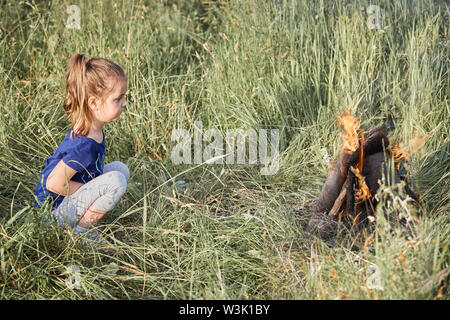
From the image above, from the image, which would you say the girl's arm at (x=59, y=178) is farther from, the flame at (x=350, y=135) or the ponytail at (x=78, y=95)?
the flame at (x=350, y=135)

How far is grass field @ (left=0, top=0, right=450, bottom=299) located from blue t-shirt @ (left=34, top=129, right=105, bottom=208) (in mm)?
140

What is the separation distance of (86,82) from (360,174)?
1339mm

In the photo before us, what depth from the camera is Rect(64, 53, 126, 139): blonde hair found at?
7.80ft

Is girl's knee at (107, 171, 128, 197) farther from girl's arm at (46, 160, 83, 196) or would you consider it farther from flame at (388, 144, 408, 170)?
flame at (388, 144, 408, 170)

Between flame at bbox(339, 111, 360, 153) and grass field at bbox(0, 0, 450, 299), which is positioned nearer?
grass field at bbox(0, 0, 450, 299)

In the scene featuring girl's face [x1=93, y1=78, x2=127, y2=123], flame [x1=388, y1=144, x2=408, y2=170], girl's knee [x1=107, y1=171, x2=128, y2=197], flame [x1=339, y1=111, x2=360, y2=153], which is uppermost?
girl's face [x1=93, y1=78, x2=127, y2=123]

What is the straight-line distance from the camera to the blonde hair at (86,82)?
2.38m

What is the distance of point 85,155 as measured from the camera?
7.71 ft

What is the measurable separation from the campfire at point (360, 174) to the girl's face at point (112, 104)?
1038 millimetres

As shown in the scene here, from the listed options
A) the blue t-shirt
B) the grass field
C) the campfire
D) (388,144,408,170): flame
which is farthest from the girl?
(388,144,408,170): flame

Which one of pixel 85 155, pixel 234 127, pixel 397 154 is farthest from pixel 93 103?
pixel 397 154

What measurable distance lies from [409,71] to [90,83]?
1892 millimetres

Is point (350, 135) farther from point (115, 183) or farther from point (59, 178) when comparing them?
point (59, 178)
